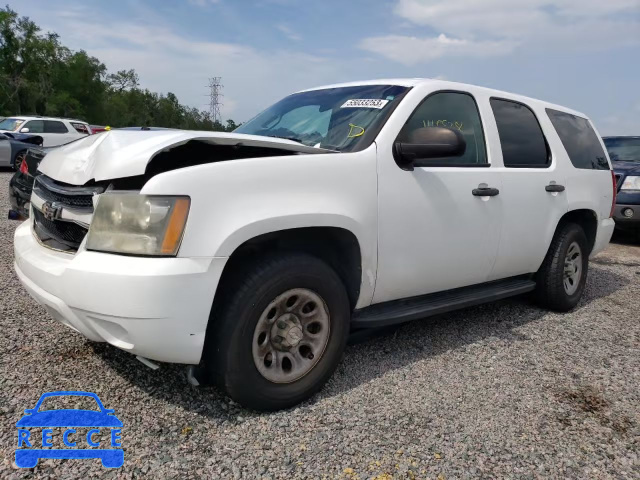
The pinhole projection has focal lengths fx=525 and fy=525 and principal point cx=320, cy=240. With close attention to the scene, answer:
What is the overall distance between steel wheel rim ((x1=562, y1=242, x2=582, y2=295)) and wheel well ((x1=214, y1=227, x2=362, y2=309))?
8.15 ft

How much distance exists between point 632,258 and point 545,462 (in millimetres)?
6315

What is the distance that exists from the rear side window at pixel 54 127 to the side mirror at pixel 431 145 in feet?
51.3

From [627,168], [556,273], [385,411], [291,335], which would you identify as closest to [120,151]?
[291,335]

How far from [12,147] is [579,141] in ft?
45.5

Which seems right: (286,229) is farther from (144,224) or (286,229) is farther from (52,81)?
(52,81)

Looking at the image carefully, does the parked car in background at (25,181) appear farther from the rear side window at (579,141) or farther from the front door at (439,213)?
the rear side window at (579,141)

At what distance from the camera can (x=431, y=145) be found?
293cm

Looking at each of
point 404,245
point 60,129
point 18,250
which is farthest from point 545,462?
point 60,129

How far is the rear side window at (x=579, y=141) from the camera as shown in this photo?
4.56 meters

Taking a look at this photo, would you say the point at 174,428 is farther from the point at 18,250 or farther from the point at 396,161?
the point at 396,161

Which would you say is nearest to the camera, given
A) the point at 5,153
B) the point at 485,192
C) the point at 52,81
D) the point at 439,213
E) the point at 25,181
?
the point at 439,213

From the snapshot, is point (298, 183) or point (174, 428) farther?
point (298, 183)

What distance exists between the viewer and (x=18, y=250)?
9.57ft

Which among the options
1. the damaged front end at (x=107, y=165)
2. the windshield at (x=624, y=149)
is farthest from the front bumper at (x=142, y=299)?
the windshield at (x=624, y=149)
